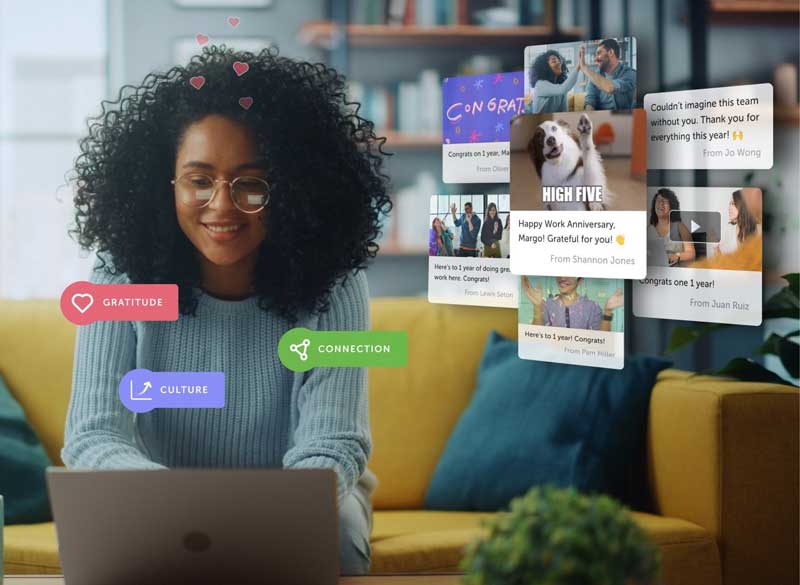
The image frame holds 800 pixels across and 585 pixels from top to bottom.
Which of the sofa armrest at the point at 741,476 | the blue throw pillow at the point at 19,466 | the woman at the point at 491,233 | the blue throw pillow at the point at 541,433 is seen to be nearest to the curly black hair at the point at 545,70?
the woman at the point at 491,233

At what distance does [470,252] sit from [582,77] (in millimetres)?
319

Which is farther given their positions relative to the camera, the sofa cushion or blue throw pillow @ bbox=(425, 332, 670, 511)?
Answer: blue throw pillow @ bbox=(425, 332, 670, 511)

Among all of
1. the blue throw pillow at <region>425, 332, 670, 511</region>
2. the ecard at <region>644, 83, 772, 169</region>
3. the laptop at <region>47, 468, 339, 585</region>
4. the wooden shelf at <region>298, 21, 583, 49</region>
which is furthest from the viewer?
the blue throw pillow at <region>425, 332, 670, 511</region>

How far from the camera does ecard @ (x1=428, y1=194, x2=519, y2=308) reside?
1.50 meters

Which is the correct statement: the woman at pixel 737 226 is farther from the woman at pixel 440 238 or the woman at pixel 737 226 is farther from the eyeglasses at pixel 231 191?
the eyeglasses at pixel 231 191

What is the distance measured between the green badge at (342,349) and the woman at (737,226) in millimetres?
506

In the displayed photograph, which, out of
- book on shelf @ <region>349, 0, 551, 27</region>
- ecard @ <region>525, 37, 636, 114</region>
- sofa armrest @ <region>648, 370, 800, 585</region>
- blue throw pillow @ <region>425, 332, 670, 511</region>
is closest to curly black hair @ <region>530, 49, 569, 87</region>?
ecard @ <region>525, 37, 636, 114</region>

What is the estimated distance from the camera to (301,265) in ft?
4.93

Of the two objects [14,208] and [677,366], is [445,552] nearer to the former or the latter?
[677,366]

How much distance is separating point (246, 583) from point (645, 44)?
0.98 metres

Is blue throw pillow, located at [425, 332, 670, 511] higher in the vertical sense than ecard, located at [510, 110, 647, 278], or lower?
lower

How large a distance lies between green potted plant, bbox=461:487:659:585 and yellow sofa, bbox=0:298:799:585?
2.32ft

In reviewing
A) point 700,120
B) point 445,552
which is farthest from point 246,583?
point 700,120

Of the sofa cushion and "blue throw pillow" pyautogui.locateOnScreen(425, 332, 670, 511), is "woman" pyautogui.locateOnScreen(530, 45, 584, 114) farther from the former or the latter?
the sofa cushion
